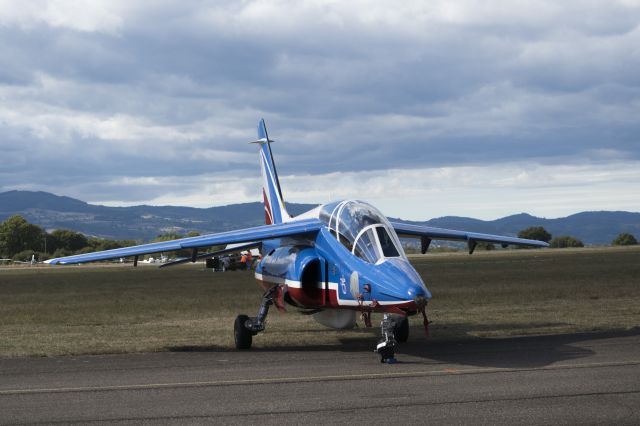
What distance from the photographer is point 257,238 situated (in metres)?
18.6

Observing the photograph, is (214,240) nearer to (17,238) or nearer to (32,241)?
(17,238)

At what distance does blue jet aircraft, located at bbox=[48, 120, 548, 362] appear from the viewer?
1450cm

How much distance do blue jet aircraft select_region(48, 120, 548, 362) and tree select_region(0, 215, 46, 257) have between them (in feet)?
474

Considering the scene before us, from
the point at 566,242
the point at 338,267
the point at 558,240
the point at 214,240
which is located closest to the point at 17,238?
the point at 558,240

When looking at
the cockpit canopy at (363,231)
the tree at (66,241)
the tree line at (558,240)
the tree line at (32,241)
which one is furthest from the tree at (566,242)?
the cockpit canopy at (363,231)

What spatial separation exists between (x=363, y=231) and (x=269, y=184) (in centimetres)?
1020

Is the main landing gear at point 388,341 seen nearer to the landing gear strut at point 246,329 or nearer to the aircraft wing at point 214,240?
the aircraft wing at point 214,240

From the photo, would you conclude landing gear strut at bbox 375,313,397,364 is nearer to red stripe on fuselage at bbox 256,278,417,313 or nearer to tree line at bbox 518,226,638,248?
red stripe on fuselage at bbox 256,278,417,313

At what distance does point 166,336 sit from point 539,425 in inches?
517

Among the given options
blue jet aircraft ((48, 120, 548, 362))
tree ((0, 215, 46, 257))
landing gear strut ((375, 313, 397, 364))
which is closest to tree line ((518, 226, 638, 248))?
tree ((0, 215, 46, 257))

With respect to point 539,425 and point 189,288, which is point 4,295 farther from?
point 539,425

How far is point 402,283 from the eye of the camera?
1419 centimetres

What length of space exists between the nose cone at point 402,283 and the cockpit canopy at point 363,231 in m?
0.53

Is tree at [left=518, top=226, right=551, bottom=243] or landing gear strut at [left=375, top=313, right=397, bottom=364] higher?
tree at [left=518, top=226, right=551, bottom=243]
